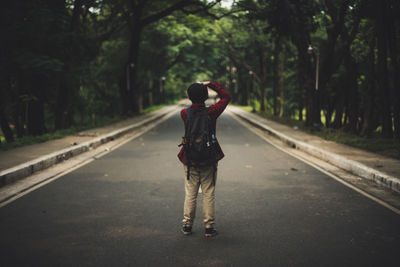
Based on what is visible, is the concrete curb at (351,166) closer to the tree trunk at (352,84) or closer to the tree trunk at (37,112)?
the tree trunk at (352,84)

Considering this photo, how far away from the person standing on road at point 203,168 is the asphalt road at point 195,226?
0.25 metres

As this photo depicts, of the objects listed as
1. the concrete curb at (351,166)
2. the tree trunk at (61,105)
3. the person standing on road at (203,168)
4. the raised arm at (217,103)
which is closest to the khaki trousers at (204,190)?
the person standing on road at (203,168)

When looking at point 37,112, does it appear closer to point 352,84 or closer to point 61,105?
point 61,105

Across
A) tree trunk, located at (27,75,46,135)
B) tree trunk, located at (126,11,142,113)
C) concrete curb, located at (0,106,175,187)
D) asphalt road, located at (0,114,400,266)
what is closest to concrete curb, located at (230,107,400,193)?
asphalt road, located at (0,114,400,266)

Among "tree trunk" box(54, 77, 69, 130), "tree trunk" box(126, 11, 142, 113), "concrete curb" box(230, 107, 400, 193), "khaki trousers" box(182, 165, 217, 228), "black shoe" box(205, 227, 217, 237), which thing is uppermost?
"tree trunk" box(126, 11, 142, 113)

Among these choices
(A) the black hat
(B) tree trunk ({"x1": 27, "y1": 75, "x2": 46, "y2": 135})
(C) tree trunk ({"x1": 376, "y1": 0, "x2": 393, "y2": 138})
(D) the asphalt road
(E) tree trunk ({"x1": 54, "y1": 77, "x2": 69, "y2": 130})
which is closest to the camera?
(D) the asphalt road

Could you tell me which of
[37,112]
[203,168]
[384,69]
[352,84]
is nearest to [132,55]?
[37,112]

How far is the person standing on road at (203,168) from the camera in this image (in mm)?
4289

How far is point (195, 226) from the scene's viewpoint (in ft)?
15.9

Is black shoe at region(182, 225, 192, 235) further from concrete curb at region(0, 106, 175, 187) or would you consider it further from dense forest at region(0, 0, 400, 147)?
dense forest at region(0, 0, 400, 147)

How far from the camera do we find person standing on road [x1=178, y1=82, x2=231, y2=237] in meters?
4.29

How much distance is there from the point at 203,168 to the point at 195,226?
36.6 inches

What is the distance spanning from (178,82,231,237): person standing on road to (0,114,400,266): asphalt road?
0.82 ft

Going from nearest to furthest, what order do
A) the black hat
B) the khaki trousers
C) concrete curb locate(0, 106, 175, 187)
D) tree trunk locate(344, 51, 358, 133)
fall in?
the black hat < the khaki trousers < concrete curb locate(0, 106, 175, 187) < tree trunk locate(344, 51, 358, 133)
